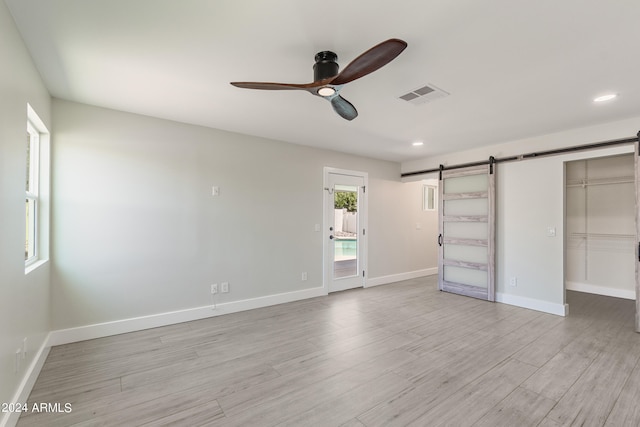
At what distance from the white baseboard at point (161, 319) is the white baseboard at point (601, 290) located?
520 centimetres

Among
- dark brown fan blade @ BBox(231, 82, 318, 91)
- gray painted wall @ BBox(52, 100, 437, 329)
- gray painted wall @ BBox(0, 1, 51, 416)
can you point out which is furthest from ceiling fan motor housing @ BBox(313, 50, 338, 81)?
gray painted wall @ BBox(52, 100, 437, 329)

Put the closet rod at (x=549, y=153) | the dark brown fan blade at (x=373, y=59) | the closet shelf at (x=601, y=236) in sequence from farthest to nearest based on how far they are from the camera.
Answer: the closet shelf at (x=601, y=236) → the closet rod at (x=549, y=153) → the dark brown fan blade at (x=373, y=59)

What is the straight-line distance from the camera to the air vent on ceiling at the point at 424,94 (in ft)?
8.80

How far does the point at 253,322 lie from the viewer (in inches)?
146

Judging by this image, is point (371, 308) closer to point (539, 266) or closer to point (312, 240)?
point (312, 240)

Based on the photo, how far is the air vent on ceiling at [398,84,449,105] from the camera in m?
2.68

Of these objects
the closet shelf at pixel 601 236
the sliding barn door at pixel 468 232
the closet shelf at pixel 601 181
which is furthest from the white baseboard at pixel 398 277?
the closet shelf at pixel 601 181

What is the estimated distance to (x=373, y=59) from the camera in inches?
66.9

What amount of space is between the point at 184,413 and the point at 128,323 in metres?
1.90

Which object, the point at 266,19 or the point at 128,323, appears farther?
the point at 128,323

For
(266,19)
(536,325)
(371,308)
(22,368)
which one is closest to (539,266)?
(536,325)

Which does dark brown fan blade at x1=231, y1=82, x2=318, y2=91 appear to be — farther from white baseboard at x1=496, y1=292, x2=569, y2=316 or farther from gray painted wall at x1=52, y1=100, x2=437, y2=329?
white baseboard at x1=496, y1=292, x2=569, y2=316

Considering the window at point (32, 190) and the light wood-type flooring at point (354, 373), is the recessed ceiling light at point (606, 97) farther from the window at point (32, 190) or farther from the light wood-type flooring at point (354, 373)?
the window at point (32, 190)

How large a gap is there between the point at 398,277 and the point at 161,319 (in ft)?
14.9
